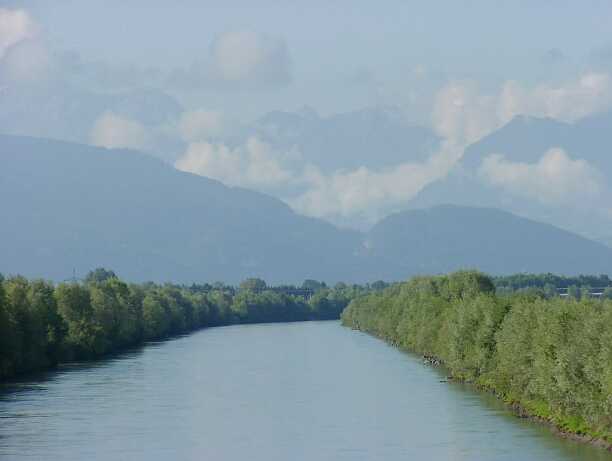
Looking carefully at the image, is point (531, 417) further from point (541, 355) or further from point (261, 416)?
point (261, 416)

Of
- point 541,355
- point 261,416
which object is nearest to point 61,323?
point 261,416

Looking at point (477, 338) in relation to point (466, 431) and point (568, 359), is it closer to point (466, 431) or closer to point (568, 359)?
point (466, 431)

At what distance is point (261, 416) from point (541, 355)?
65.2 ft

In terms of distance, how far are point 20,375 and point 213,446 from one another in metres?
46.7

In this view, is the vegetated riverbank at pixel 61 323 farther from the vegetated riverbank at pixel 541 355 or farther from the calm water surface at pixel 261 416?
the vegetated riverbank at pixel 541 355

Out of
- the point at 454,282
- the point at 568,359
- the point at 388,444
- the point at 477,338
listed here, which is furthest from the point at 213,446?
the point at 454,282

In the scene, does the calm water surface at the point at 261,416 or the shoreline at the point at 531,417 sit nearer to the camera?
the shoreline at the point at 531,417

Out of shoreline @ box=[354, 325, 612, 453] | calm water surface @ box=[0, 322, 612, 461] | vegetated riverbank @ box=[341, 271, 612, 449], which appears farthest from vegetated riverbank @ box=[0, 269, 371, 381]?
vegetated riverbank @ box=[341, 271, 612, 449]

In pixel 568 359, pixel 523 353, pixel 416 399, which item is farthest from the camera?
pixel 416 399

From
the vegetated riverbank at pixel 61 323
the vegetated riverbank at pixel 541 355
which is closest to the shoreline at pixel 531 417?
the vegetated riverbank at pixel 541 355

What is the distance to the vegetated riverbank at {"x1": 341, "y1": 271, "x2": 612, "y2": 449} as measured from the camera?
62688mm

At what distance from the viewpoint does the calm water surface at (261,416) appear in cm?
6606

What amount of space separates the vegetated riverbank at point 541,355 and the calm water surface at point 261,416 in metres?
1.66

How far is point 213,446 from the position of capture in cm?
6825
